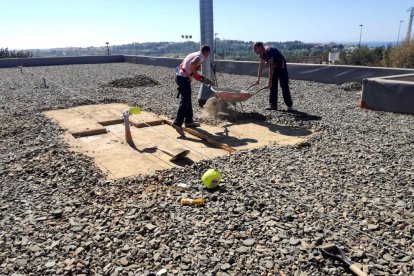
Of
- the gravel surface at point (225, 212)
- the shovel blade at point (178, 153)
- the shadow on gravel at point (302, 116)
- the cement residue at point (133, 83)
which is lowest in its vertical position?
the gravel surface at point (225, 212)

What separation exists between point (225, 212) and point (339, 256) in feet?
4.28

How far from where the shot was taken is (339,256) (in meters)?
3.09

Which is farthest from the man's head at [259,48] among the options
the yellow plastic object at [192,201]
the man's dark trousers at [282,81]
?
the yellow plastic object at [192,201]

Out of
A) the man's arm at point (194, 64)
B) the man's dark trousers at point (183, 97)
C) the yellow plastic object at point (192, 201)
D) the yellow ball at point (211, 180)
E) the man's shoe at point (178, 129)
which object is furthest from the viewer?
the man's shoe at point (178, 129)

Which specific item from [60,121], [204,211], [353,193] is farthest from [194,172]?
[60,121]

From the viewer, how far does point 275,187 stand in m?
4.54

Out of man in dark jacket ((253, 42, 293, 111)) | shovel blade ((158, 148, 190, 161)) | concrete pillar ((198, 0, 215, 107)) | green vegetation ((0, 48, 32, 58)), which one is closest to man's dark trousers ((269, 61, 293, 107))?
man in dark jacket ((253, 42, 293, 111))

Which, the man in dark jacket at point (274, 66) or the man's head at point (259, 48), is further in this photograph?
the man in dark jacket at point (274, 66)

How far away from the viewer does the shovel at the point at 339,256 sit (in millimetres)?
2905

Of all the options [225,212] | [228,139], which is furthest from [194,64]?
[225,212]

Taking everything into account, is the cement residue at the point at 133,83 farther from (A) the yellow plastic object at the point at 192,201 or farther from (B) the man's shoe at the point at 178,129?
(A) the yellow plastic object at the point at 192,201

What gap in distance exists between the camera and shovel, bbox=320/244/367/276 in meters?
2.91

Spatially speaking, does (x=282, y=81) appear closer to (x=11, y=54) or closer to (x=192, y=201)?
(x=192, y=201)

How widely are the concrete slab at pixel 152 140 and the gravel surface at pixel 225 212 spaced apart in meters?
0.40
